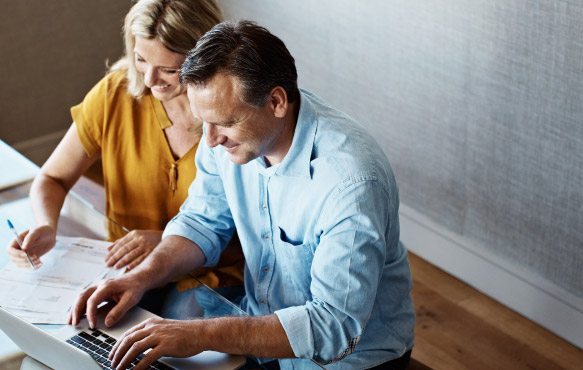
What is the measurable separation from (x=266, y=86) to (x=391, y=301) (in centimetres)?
56

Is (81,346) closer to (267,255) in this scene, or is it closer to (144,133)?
(267,255)

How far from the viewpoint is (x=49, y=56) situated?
3580mm

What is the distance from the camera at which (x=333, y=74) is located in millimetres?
3049

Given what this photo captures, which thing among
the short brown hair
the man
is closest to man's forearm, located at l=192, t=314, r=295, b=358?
the man

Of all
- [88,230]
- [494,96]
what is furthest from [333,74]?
[88,230]

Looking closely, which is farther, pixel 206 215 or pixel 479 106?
pixel 479 106

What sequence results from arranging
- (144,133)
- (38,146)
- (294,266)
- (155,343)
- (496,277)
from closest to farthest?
1. (155,343)
2. (294,266)
3. (144,133)
4. (496,277)
5. (38,146)

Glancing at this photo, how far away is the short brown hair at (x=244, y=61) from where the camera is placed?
4.62ft

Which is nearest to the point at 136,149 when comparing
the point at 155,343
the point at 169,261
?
the point at 169,261

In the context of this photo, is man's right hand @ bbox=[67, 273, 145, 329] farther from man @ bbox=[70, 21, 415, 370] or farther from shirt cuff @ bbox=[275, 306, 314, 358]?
shirt cuff @ bbox=[275, 306, 314, 358]

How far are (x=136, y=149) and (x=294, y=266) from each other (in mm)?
665

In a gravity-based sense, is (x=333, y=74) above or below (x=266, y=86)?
below

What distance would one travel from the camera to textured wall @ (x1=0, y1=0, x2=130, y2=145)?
3.45m

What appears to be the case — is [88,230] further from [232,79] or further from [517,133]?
[517,133]
